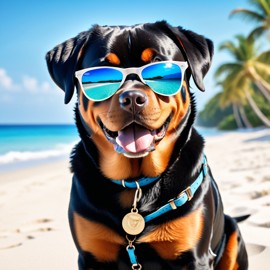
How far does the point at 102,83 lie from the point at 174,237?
923 millimetres

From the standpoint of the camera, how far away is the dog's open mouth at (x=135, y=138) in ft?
7.05

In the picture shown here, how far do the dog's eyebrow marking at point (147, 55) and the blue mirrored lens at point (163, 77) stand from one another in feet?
0.25

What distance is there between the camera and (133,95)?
2.10 metres

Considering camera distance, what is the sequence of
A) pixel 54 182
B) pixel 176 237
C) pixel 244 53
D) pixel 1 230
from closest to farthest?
pixel 176 237 → pixel 1 230 → pixel 54 182 → pixel 244 53

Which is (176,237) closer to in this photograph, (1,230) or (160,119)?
(160,119)

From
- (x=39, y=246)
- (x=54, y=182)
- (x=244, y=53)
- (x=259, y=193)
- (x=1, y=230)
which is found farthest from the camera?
(x=244, y=53)

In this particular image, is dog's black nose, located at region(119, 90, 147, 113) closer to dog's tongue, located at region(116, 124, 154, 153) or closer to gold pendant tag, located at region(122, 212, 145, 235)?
dog's tongue, located at region(116, 124, 154, 153)

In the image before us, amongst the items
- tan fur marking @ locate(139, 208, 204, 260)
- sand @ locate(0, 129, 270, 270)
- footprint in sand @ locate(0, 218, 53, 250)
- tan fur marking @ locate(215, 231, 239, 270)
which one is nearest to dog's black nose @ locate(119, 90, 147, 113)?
tan fur marking @ locate(139, 208, 204, 260)

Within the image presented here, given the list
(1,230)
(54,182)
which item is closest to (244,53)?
(54,182)

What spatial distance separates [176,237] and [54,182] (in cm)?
565

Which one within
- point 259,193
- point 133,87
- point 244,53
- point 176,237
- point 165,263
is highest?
point 133,87

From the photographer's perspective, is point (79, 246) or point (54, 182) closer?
point (79, 246)

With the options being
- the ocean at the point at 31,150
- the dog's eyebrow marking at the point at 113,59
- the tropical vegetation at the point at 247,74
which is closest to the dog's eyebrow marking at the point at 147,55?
the dog's eyebrow marking at the point at 113,59

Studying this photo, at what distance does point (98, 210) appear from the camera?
2219 millimetres
